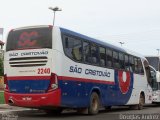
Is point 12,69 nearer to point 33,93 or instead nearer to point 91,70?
point 33,93

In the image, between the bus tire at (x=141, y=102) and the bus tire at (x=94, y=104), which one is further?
the bus tire at (x=141, y=102)

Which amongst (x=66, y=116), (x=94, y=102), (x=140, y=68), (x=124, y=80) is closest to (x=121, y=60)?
(x=124, y=80)

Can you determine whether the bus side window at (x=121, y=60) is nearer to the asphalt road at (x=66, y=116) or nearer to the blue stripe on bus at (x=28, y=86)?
the asphalt road at (x=66, y=116)

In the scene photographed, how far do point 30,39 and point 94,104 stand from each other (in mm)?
4305

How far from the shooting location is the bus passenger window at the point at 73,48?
17.1 meters

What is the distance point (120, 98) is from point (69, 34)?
635 centimetres

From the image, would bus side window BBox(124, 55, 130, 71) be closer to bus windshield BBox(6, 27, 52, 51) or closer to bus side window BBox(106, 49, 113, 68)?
bus side window BBox(106, 49, 113, 68)

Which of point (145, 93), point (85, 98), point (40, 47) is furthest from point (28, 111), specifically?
point (145, 93)

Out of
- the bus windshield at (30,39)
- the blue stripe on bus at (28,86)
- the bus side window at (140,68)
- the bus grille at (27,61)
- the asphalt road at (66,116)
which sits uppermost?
the bus windshield at (30,39)

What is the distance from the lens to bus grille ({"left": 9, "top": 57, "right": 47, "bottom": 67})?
54.7 ft

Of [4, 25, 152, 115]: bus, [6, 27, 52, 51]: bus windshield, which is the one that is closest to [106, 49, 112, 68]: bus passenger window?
[4, 25, 152, 115]: bus

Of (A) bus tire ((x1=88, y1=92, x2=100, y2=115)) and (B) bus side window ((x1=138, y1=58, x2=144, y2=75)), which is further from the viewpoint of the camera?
(B) bus side window ((x1=138, y1=58, x2=144, y2=75))

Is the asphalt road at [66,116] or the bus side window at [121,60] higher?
the bus side window at [121,60]

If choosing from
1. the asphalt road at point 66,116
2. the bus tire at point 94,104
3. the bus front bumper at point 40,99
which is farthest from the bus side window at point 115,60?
the bus front bumper at point 40,99
